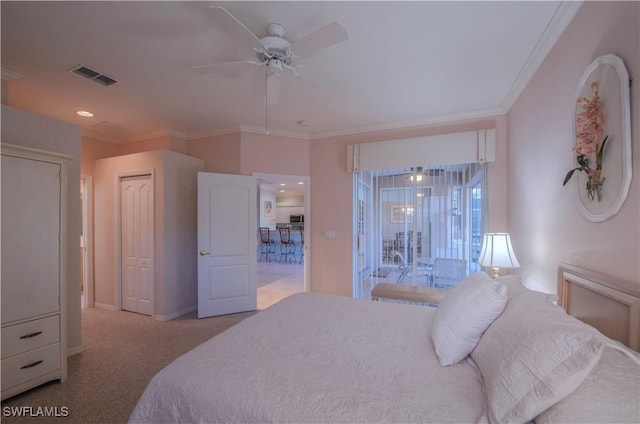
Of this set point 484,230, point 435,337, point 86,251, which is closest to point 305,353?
point 435,337

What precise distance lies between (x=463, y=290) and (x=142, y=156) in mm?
4044

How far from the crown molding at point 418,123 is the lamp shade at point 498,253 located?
1.73 meters

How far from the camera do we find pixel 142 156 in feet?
12.2

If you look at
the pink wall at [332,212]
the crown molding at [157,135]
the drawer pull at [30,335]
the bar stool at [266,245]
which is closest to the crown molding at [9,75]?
the crown molding at [157,135]

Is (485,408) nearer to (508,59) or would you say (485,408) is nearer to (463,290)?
(463,290)

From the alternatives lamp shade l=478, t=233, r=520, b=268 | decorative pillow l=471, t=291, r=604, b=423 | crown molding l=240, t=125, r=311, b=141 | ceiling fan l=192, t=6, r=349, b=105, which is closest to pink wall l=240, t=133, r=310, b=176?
crown molding l=240, t=125, r=311, b=141

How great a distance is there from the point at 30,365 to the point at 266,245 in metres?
6.95

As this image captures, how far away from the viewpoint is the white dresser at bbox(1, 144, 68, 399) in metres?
1.97

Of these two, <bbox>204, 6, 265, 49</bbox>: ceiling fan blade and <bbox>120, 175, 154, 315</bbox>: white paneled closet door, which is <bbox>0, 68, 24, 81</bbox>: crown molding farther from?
<bbox>204, 6, 265, 49</bbox>: ceiling fan blade

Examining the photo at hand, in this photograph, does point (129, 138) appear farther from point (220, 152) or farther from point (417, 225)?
point (417, 225)

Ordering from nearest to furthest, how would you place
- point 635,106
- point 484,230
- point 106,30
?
point 635,106
point 106,30
point 484,230

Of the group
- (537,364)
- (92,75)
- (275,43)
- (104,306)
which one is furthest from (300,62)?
(104,306)

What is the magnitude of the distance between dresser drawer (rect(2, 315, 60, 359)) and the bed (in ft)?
5.24

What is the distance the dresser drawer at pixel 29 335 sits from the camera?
196 cm
